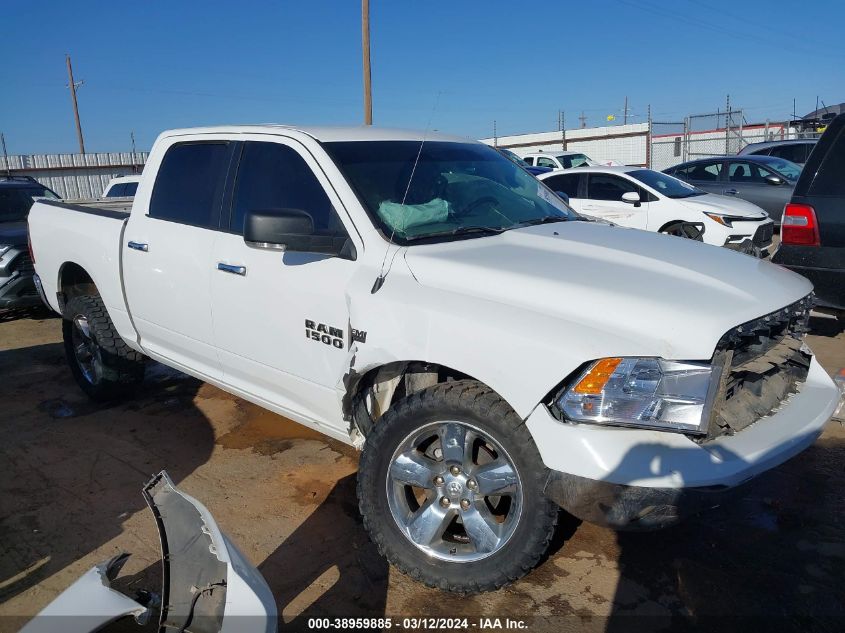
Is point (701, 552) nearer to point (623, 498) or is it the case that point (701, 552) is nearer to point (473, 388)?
point (623, 498)

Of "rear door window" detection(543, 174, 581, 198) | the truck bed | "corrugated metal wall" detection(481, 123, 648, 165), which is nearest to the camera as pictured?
the truck bed

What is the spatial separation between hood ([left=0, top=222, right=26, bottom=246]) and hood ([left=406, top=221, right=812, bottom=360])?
6523 millimetres

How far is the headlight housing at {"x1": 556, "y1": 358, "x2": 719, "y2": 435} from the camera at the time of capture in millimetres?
2361

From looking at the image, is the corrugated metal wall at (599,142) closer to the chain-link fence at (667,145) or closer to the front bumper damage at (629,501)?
the chain-link fence at (667,145)

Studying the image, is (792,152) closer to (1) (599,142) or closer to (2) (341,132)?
(2) (341,132)

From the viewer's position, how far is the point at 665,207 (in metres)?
10.1

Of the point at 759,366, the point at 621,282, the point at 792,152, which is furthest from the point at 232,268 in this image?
the point at 792,152

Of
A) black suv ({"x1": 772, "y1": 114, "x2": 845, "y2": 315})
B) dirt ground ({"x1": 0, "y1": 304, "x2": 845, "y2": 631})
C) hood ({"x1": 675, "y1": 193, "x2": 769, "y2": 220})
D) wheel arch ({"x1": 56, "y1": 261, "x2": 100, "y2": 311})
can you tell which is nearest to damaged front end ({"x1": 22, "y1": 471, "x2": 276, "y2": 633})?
dirt ground ({"x1": 0, "y1": 304, "x2": 845, "y2": 631})

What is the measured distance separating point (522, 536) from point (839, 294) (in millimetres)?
3524

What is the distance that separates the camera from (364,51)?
1584cm

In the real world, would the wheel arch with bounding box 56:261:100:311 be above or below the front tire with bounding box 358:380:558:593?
above

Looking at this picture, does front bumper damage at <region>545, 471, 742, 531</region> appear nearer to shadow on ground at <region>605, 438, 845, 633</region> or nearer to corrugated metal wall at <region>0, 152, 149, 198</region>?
shadow on ground at <region>605, 438, 845, 633</region>

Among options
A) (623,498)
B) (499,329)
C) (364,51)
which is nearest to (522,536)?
(623,498)

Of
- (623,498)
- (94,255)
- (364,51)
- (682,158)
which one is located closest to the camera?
(623,498)
